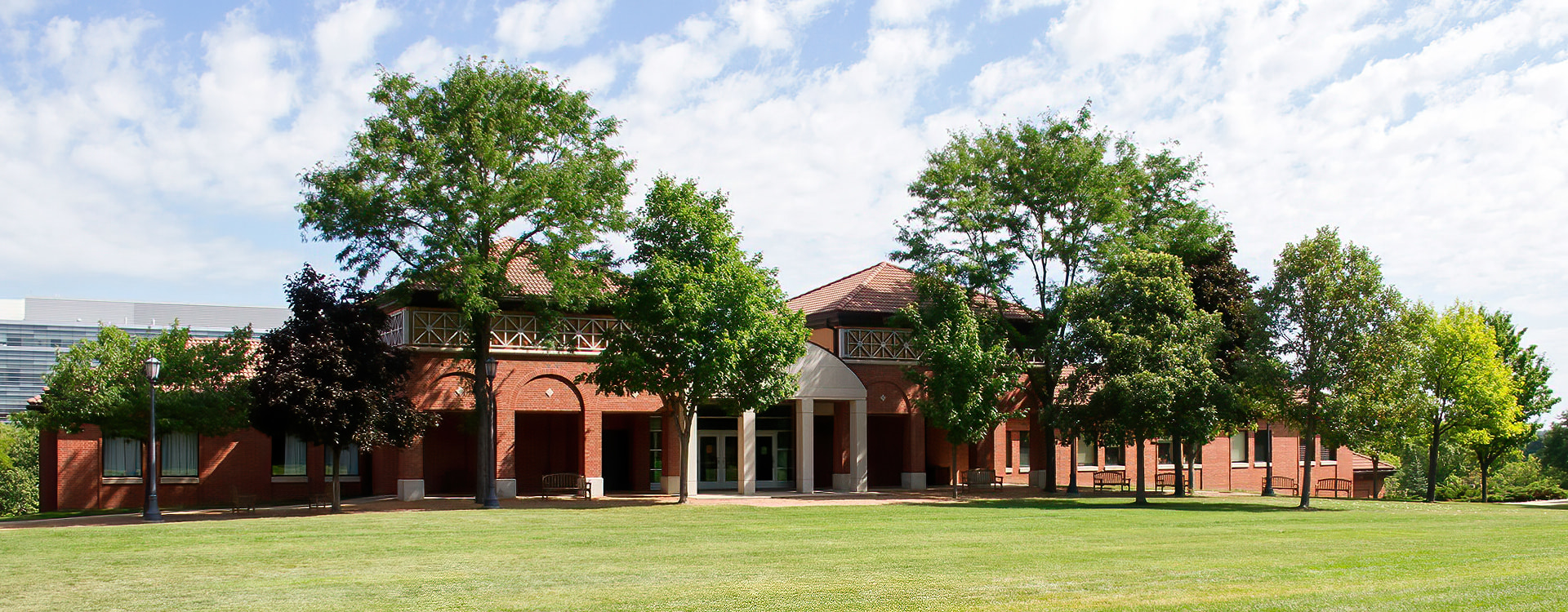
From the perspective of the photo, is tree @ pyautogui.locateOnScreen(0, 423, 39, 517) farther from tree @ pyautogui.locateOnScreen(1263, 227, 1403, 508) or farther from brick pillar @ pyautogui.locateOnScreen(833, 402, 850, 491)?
tree @ pyautogui.locateOnScreen(1263, 227, 1403, 508)

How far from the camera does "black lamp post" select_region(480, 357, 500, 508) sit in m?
29.3

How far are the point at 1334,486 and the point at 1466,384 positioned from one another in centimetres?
990

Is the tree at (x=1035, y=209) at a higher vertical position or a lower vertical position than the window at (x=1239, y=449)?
higher

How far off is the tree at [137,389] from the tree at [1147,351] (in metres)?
23.3

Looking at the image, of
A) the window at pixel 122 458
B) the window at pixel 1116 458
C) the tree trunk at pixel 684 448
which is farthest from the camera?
the window at pixel 1116 458

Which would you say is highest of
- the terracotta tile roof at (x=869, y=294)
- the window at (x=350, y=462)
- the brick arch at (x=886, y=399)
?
the terracotta tile roof at (x=869, y=294)

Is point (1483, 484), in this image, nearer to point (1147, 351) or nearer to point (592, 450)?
point (1147, 351)

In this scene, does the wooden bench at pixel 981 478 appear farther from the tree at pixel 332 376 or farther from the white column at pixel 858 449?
the tree at pixel 332 376

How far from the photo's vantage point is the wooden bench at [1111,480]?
43438 millimetres

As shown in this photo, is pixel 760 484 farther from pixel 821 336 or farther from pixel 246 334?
pixel 246 334

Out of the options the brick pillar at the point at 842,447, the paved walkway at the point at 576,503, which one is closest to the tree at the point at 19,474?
the paved walkway at the point at 576,503

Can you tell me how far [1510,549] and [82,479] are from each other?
34308 mm

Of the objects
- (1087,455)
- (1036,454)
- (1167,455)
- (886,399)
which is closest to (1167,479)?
(1167,455)

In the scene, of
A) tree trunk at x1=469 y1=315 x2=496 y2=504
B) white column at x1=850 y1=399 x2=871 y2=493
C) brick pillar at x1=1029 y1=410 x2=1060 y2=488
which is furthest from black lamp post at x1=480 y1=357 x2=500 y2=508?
brick pillar at x1=1029 y1=410 x2=1060 y2=488
